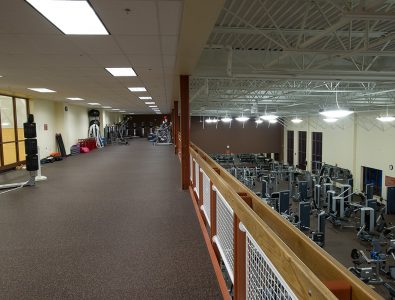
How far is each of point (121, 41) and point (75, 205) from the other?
3180 mm

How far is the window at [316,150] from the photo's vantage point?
2044cm

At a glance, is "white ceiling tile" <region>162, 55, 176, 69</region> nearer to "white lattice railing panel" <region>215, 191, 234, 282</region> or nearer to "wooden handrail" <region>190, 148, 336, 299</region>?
"white lattice railing panel" <region>215, 191, 234, 282</region>

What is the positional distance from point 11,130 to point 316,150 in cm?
1865

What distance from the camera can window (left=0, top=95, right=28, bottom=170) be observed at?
10.2 m

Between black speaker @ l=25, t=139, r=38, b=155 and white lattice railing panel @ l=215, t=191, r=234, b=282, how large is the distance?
6.19 meters

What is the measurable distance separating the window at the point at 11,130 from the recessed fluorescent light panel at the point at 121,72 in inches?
252

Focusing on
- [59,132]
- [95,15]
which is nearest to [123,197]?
[95,15]

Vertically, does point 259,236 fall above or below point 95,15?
below

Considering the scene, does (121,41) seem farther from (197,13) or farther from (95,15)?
(197,13)

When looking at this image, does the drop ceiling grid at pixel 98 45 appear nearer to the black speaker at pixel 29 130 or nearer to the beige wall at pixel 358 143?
the black speaker at pixel 29 130

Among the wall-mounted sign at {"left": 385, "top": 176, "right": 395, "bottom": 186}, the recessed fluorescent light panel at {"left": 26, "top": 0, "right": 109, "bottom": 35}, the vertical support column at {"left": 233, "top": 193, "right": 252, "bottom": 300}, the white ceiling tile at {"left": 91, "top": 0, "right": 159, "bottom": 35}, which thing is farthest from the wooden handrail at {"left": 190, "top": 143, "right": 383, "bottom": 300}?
the wall-mounted sign at {"left": 385, "top": 176, "right": 395, "bottom": 186}

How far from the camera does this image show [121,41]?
385cm

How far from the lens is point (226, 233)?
97.0 inches

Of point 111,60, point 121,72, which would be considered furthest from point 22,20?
point 121,72
